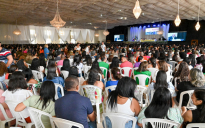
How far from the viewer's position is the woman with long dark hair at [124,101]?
80.0 inches

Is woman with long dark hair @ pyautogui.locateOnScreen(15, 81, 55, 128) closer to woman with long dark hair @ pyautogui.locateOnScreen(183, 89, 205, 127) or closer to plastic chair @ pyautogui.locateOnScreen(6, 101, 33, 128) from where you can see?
plastic chair @ pyautogui.locateOnScreen(6, 101, 33, 128)

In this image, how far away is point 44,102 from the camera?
211 cm

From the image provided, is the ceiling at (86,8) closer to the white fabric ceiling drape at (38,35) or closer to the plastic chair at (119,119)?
the white fabric ceiling drape at (38,35)

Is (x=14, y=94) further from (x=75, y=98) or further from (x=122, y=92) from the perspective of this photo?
(x=122, y=92)

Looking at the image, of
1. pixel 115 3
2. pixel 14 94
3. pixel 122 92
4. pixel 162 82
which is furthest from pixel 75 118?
pixel 115 3

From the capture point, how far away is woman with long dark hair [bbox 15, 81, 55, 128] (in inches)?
82.0

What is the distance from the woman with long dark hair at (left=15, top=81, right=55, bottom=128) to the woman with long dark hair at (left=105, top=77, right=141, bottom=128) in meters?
0.75

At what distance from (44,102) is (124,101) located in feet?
3.30

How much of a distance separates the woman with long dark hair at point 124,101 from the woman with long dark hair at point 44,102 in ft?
2.47

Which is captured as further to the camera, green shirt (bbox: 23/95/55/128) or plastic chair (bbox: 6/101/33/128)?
plastic chair (bbox: 6/101/33/128)

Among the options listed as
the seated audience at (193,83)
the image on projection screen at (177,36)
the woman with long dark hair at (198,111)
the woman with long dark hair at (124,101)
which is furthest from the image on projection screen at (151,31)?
the woman with long dark hair at (198,111)

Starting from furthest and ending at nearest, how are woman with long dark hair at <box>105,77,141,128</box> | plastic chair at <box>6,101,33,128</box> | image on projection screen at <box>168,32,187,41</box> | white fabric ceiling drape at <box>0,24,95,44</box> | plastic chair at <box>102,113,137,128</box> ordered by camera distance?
image on projection screen at <box>168,32,187,41</box> < white fabric ceiling drape at <box>0,24,95,44</box> < plastic chair at <box>6,101,33,128</box> < woman with long dark hair at <box>105,77,141,128</box> < plastic chair at <box>102,113,137,128</box>

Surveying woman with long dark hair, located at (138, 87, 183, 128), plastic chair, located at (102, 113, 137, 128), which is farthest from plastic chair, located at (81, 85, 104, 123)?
woman with long dark hair, located at (138, 87, 183, 128)

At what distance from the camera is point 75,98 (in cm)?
193
